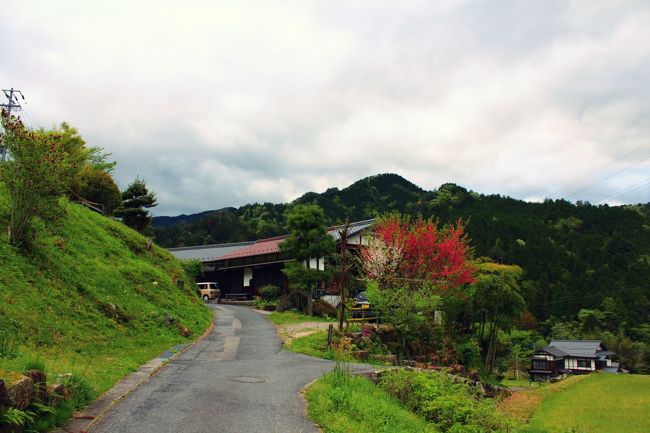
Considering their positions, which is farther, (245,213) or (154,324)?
(245,213)

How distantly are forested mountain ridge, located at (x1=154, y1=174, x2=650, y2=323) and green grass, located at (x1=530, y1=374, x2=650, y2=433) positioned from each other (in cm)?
3017

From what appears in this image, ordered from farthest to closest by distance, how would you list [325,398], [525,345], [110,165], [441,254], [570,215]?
[570,215] → [525,345] → [110,165] → [441,254] → [325,398]

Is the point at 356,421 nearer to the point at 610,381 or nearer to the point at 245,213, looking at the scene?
the point at 610,381

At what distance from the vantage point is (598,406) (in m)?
17.9

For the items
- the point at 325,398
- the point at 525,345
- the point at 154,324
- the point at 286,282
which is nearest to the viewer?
the point at 325,398

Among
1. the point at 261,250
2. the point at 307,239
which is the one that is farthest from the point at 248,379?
the point at 261,250

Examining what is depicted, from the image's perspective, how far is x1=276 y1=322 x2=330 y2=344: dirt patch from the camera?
64.8ft

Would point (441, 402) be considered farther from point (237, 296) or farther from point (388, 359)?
point (237, 296)

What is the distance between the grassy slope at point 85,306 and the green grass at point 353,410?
4.17 meters

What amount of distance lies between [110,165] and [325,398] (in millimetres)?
36412

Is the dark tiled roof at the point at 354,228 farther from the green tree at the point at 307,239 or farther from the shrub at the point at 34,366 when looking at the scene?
the shrub at the point at 34,366

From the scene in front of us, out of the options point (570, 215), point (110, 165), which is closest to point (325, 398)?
point (110, 165)

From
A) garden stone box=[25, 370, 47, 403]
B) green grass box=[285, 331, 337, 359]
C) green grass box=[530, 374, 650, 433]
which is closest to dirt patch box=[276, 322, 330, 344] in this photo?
green grass box=[285, 331, 337, 359]

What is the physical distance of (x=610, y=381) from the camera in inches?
954
